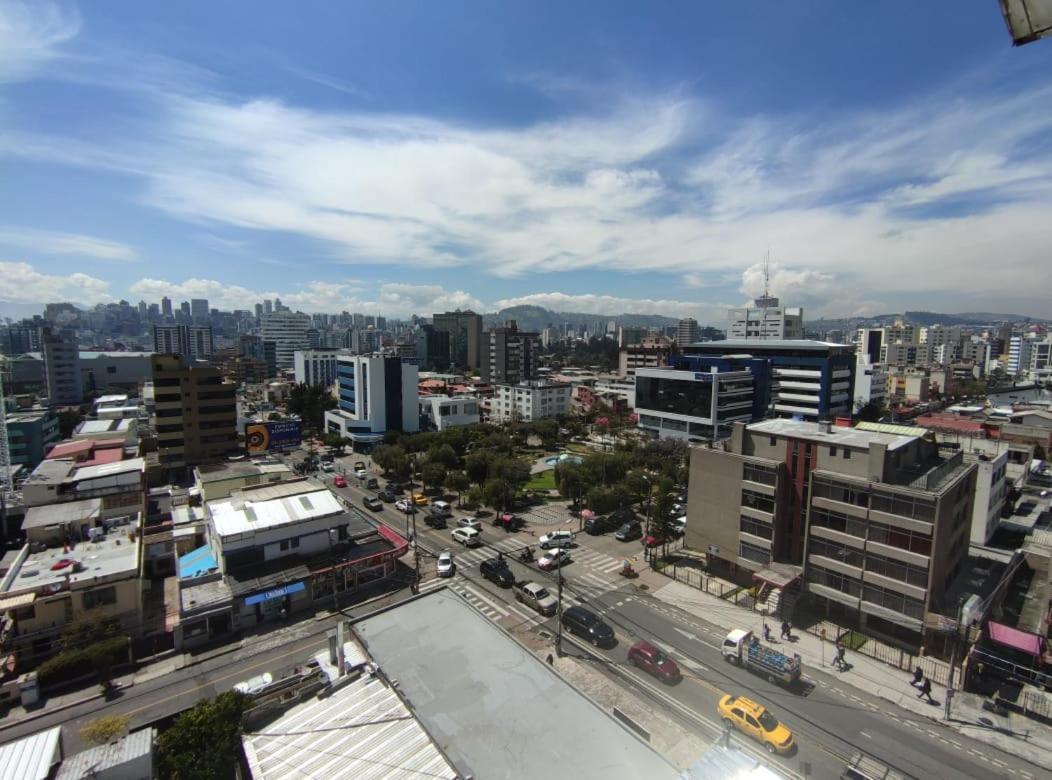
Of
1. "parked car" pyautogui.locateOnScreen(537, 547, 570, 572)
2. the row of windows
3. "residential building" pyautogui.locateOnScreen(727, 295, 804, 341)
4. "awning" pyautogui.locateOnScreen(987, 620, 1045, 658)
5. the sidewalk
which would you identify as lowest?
the sidewalk

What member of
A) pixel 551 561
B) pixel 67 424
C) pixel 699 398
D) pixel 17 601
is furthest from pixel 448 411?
pixel 67 424

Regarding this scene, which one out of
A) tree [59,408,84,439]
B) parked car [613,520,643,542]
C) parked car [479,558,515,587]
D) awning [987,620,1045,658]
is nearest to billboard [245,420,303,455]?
parked car [479,558,515,587]

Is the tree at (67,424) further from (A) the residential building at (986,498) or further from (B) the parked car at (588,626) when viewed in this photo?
(A) the residential building at (986,498)

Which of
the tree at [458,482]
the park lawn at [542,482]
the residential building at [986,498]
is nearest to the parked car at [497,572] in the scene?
the tree at [458,482]

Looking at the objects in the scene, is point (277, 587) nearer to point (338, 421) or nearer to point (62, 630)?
point (62, 630)

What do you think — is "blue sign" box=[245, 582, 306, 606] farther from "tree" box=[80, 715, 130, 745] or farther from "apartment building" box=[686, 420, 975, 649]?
"apartment building" box=[686, 420, 975, 649]

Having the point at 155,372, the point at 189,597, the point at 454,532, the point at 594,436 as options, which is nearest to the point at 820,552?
the point at 454,532

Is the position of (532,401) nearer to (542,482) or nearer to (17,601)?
(542,482)
